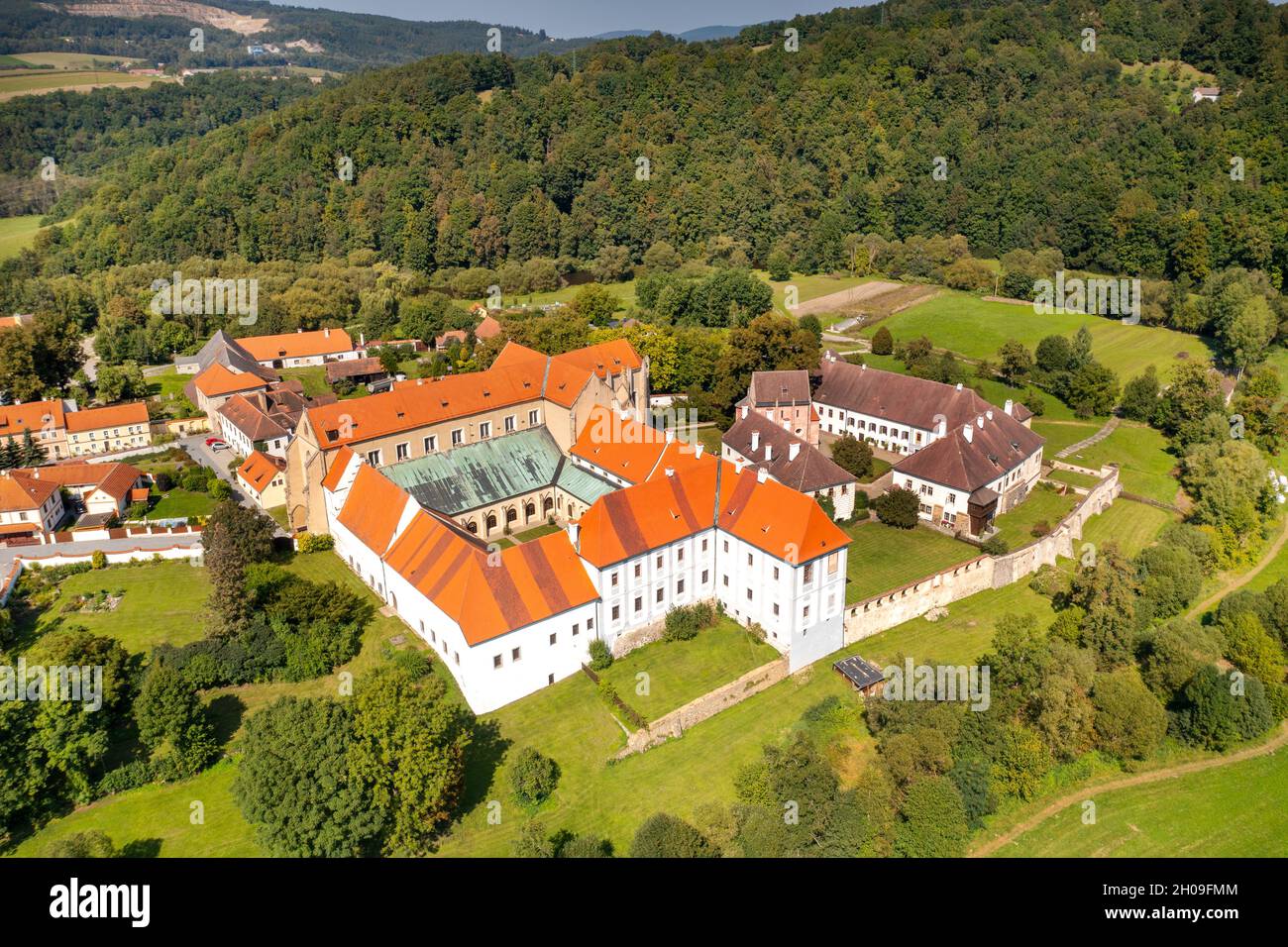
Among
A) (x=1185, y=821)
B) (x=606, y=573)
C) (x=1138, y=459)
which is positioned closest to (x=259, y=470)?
(x=606, y=573)

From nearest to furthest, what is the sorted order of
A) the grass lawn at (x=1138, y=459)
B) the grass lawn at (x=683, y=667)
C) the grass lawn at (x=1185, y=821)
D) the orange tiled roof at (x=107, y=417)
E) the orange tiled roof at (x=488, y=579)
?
1. the grass lawn at (x=1185, y=821)
2. the orange tiled roof at (x=488, y=579)
3. the grass lawn at (x=683, y=667)
4. the grass lawn at (x=1138, y=459)
5. the orange tiled roof at (x=107, y=417)

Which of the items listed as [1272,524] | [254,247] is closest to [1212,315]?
[1272,524]

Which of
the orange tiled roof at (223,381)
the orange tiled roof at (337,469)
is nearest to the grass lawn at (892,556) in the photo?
the orange tiled roof at (337,469)

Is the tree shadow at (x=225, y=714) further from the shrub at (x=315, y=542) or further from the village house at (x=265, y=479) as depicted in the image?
the village house at (x=265, y=479)

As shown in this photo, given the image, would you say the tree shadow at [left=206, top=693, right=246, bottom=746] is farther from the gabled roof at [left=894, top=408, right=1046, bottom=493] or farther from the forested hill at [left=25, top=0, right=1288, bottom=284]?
the forested hill at [left=25, top=0, right=1288, bottom=284]

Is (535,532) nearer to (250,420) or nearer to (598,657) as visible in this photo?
(598,657)

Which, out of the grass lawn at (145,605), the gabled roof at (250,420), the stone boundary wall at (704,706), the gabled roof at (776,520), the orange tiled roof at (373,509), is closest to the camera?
the stone boundary wall at (704,706)

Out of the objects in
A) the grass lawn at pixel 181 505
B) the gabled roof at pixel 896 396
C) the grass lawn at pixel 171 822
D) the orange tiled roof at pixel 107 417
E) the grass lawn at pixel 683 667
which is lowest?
the grass lawn at pixel 171 822
